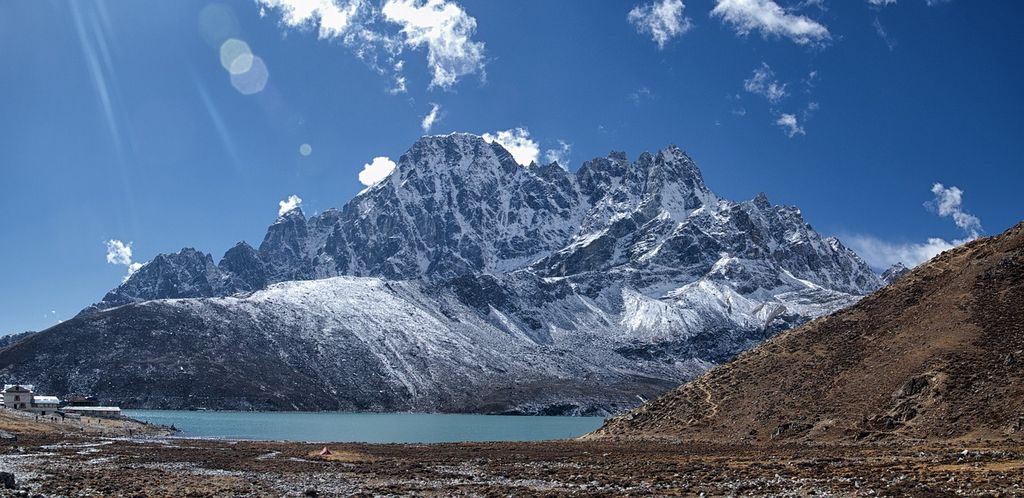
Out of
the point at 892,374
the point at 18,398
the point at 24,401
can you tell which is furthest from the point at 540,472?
the point at 18,398

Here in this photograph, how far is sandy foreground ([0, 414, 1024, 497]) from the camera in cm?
3128

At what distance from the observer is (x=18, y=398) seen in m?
124

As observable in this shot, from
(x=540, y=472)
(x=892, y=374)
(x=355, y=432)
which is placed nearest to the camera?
(x=540, y=472)

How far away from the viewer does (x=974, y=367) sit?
55000mm

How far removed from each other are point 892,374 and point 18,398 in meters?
128

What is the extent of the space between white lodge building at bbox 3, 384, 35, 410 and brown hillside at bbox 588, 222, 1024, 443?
96.9m

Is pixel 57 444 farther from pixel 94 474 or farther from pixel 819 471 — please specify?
pixel 819 471

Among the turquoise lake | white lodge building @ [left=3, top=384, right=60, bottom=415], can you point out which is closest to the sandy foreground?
the turquoise lake

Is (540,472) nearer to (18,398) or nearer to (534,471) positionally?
(534,471)

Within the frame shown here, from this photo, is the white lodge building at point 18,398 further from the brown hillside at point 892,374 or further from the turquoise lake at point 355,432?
the brown hillside at point 892,374

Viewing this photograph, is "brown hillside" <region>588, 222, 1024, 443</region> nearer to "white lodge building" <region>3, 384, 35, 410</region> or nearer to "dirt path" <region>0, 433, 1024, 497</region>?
"dirt path" <region>0, 433, 1024, 497</region>

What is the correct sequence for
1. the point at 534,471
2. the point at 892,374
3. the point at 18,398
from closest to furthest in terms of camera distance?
the point at 534,471
the point at 892,374
the point at 18,398

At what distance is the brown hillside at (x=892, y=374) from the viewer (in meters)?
51.8

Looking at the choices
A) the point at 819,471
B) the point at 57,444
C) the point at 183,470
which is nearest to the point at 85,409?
the point at 57,444
